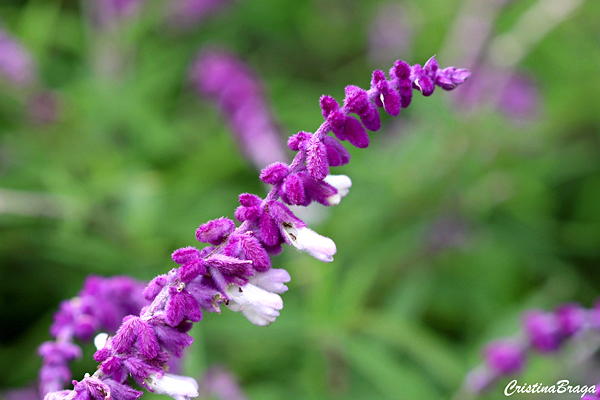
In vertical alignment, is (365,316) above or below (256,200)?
above

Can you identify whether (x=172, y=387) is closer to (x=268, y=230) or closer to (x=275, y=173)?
(x=268, y=230)

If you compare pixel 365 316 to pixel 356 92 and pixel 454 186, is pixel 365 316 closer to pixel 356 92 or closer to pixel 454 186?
pixel 454 186

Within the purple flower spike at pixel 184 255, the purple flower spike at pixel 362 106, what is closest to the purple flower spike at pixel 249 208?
the purple flower spike at pixel 184 255

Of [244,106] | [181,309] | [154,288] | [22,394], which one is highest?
[244,106]

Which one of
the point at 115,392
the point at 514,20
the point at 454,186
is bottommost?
the point at 115,392

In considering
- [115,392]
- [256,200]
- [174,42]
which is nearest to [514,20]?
[174,42]

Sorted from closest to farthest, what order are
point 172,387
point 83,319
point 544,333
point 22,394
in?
point 172,387, point 83,319, point 544,333, point 22,394

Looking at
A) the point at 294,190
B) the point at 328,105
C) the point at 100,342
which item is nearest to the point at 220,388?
the point at 100,342

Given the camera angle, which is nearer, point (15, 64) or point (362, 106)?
point (362, 106)
